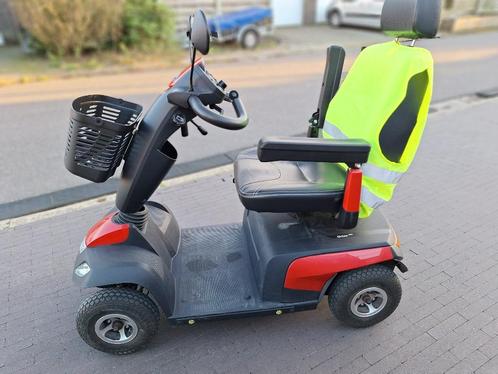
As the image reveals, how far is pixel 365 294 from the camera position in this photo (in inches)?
84.2

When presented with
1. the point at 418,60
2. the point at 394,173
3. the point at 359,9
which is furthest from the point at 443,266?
the point at 359,9

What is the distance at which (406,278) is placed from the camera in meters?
2.61

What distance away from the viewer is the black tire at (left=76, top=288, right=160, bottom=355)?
190cm

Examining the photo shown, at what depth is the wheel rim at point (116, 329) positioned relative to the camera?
1.95 metres

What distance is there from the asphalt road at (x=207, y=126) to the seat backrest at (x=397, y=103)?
266 cm

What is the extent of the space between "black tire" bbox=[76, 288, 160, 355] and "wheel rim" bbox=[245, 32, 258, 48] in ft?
30.1

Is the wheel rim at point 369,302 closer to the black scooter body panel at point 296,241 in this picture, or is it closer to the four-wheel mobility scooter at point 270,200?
the four-wheel mobility scooter at point 270,200

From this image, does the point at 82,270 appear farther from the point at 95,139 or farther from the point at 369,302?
the point at 369,302

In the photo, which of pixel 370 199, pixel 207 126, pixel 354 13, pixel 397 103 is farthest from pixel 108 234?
pixel 354 13

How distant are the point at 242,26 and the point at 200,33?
900 centimetres

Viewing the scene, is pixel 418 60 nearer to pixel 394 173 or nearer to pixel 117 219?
pixel 394 173

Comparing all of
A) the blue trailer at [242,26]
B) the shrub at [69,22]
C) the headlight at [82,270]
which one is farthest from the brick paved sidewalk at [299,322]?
the blue trailer at [242,26]

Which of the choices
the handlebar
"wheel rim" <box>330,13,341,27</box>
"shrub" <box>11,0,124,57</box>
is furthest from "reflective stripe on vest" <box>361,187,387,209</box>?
"wheel rim" <box>330,13,341,27</box>

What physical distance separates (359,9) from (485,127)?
929 centimetres
